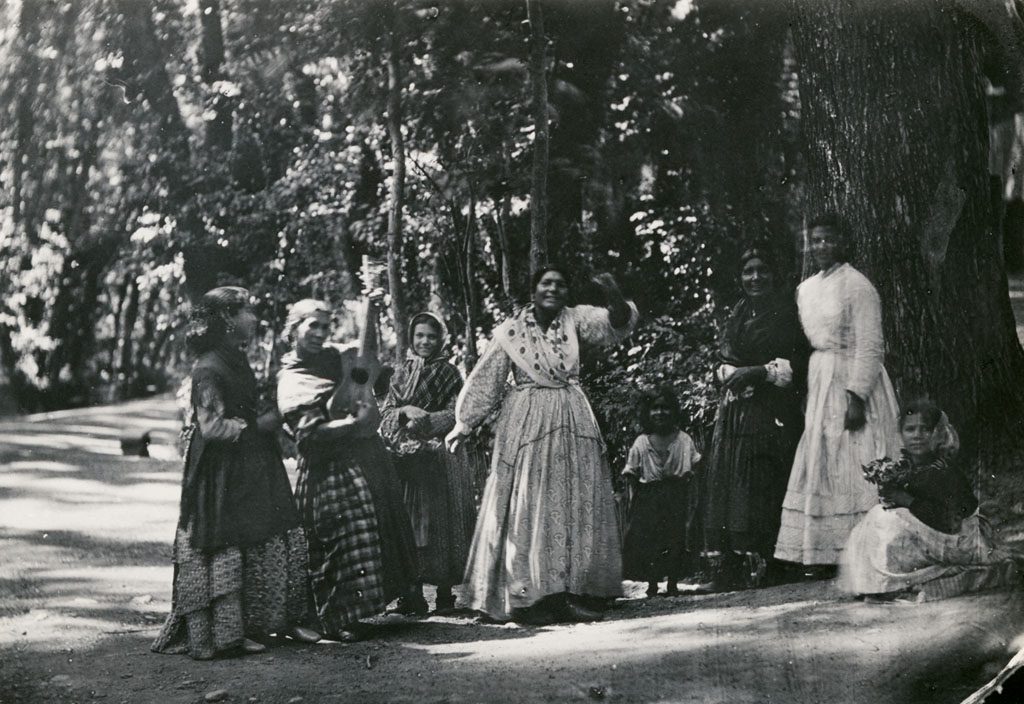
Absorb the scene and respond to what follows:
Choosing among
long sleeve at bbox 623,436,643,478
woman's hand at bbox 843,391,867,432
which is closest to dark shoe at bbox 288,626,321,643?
long sleeve at bbox 623,436,643,478

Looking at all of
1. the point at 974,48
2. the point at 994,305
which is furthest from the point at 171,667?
the point at 974,48

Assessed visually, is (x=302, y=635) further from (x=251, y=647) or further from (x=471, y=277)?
(x=471, y=277)

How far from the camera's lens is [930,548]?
4.38m

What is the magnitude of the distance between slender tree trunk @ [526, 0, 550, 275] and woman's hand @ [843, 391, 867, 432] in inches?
57.2

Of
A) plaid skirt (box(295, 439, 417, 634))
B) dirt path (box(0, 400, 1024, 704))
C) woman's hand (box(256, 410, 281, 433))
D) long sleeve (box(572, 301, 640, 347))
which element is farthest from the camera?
long sleeve (box(572, 301, 640, 347))

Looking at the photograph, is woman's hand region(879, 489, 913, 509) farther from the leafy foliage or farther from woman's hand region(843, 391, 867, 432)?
the leafy foliage

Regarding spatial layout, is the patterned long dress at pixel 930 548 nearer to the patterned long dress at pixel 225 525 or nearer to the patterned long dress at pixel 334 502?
the patterned long dress at pixel 334 502

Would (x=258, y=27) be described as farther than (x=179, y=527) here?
Yes

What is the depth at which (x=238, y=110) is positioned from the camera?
14.1 ft

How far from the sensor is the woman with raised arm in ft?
13.8

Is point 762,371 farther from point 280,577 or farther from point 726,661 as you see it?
point 280,577

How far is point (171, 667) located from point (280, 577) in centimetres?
52

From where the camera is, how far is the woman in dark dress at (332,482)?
408cm

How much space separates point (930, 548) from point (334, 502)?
2568mm
